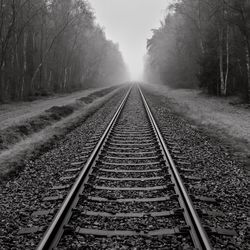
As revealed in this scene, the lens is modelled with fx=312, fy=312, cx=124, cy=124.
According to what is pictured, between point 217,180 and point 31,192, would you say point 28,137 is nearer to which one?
point 31,192

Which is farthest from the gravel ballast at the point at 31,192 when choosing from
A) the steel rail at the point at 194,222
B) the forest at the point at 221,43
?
the forest at the point at 221,43

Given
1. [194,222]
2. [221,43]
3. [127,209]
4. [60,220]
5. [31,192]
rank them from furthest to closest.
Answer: [221,43], [31,192], [127,209], [60,220], [194,222]

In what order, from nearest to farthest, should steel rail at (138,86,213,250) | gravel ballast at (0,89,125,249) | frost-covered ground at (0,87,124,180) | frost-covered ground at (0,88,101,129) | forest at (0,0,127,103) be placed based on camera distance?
1. steel rail at (138,86,213,250)
2. gravel ballast at (0,89,125,249)
3. frost-covered ground at (0,87,124,180)
4. frost-covered ground at (0,88,101,129)
5. forest at (0,0,127,103)

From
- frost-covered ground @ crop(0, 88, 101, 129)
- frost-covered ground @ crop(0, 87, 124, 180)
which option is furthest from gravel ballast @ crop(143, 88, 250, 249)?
frost-covered ground @ crop(0, 88, 101, 129)

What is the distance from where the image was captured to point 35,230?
169 inches

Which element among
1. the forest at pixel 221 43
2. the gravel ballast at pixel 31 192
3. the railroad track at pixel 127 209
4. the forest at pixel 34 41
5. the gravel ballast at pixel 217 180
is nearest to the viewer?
the railroad track at pixel 127 209

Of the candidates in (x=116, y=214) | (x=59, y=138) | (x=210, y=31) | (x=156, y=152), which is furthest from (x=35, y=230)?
(x=210, y=31)

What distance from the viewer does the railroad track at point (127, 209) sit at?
3998mm

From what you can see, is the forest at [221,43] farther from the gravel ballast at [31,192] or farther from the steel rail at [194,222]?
the steel rail at [194,222]

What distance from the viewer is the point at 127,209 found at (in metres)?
4.96

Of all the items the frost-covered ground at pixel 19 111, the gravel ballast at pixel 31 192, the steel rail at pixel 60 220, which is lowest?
the gravel ballast at pixel 31 192

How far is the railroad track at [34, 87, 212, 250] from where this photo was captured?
400cm

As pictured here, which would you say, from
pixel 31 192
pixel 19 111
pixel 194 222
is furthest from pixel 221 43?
pixel 194 222

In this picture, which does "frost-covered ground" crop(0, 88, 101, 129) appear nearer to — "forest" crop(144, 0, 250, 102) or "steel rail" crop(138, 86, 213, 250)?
"steel rail" crop(138, 86, 213, 250)
